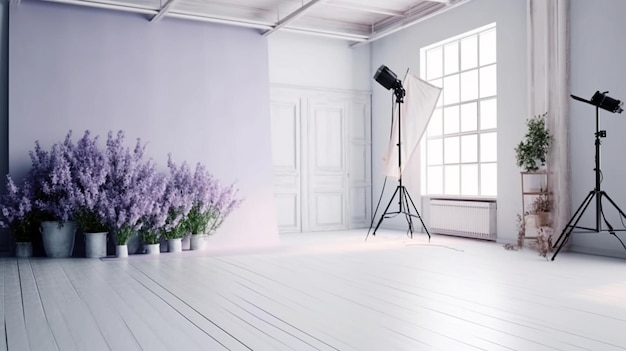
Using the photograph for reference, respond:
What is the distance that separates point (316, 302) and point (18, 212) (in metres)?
3.62

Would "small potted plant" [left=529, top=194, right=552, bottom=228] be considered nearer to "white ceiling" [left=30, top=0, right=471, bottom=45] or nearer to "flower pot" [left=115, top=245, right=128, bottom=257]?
"white ceiling" [left=30, top=0, right=471, bottom=45]

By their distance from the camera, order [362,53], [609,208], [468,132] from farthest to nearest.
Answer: [362,53] < [468,132] < [609,208]

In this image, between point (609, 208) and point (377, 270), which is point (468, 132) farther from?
point (377, 270)

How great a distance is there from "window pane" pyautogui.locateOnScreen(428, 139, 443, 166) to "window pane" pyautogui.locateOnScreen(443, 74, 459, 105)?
59cm

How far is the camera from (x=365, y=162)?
361 inches

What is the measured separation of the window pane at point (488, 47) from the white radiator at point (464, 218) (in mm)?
1828

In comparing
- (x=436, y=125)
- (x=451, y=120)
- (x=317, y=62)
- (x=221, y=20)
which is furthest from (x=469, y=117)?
(x=221, y=20)

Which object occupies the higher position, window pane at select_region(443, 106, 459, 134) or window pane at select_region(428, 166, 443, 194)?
window pane at select_region(443, 106, 459, 134)

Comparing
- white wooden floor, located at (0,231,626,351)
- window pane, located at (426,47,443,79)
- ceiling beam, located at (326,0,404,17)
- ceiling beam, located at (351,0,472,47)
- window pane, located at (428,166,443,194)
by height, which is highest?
ceiling beam, located at (326,0,404,17)

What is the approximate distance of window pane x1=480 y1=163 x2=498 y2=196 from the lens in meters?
7.07

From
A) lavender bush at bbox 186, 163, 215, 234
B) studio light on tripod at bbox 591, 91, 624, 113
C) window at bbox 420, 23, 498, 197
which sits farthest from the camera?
window at bbox 420, 23, 498, 197

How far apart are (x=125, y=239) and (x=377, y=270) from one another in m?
2.70

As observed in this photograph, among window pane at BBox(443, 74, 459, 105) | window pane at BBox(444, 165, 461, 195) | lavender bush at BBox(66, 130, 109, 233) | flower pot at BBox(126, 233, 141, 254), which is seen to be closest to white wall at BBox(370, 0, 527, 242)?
window pane at BBox(443, 74, 459, 105)

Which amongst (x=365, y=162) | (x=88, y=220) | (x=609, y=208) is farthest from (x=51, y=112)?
(x=609, y=208)
